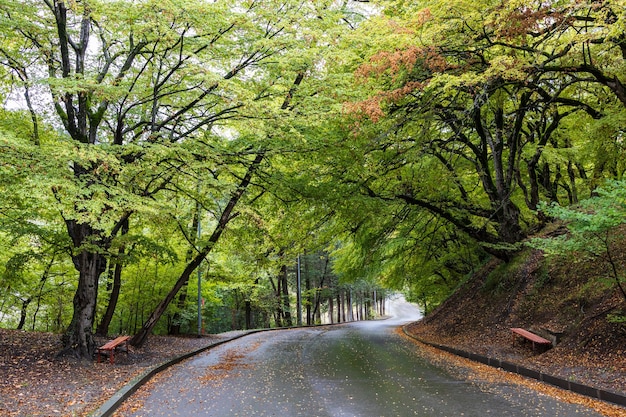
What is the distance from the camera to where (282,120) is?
422 inches

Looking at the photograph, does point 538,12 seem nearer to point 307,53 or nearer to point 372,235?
point 307,53

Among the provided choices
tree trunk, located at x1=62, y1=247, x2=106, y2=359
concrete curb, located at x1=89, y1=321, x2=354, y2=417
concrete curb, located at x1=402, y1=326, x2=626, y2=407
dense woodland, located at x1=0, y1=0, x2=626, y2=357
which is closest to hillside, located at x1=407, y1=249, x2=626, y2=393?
concrete curb, located at x1=402, y1=326, x2=626, y2=407

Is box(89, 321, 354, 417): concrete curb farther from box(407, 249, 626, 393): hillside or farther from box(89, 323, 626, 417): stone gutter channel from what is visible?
box(407, 249, 626, 393): hillside

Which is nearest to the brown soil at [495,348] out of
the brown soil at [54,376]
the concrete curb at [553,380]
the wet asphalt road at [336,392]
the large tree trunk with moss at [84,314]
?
the brown soil at [54,376]

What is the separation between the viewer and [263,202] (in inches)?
675

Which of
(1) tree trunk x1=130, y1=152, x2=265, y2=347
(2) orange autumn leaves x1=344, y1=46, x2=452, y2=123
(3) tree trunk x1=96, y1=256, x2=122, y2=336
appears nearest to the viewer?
(2) orange autumn leaves x1=344, y1=46, x2=452, y2=123

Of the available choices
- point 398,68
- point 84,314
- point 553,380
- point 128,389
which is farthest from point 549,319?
point 84,314

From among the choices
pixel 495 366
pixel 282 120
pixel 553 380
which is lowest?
pixel 495 366

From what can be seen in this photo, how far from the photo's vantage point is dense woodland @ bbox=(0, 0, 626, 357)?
844 centimetres

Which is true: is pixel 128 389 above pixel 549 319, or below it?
below

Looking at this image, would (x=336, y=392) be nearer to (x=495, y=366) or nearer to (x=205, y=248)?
(x=495, y=366)

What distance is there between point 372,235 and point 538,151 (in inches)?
272

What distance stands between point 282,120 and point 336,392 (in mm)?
6181

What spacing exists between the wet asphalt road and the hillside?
4.85 ft
